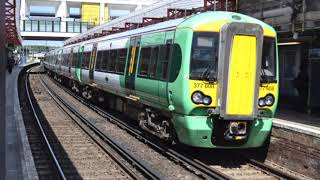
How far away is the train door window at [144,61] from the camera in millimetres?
12398

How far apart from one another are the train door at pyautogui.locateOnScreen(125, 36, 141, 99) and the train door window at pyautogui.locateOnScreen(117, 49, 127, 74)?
568mm

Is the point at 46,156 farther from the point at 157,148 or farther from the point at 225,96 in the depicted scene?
the point at 225,96

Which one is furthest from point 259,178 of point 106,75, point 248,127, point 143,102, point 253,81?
point 106,75

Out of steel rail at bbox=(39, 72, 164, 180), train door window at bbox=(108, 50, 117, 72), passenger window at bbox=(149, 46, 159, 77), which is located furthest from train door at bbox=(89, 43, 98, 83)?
passenger window at bbox=(149, 46, 159, 77)

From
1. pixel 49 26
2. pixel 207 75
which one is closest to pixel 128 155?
pixel 207 75

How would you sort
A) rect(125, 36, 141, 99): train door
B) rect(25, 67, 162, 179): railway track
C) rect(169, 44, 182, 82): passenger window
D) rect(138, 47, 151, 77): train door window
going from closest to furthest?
1. rect(25, 67, 162, 179): railway track
2. rect(169, 44, 182, 82): passenger window
3. rect(138, 47, 151, 77): train door window
4. rect(125, 36, 141, 99): train door

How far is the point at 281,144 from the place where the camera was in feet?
33.8

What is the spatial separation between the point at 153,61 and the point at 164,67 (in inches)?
36.6

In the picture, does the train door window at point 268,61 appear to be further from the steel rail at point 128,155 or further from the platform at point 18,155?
the platform at point 18,155

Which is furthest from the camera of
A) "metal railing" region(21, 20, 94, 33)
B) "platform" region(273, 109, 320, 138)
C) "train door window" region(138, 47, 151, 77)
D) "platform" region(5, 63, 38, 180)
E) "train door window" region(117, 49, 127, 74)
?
"metal railing" region(21, 20, 94, 33)

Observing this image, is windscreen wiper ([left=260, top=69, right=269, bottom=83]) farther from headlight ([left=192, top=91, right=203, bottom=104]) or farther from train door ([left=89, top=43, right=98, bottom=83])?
train door ([left=89, top=43, right=98, bottom=83])

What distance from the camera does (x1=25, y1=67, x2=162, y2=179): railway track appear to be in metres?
9.68

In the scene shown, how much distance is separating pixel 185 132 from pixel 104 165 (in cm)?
180

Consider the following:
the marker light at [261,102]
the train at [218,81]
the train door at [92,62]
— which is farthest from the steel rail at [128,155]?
the train door at [92,62]
